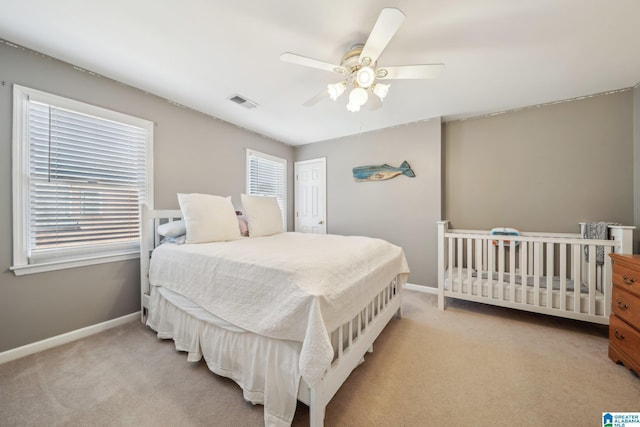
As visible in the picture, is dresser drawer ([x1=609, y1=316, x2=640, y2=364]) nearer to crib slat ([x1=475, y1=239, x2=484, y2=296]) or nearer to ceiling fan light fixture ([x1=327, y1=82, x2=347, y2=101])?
crib slat ([x1=475, y1=239, x2=484, y2=296])

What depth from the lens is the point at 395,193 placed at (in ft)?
11.3

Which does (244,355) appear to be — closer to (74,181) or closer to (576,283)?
(74,181)

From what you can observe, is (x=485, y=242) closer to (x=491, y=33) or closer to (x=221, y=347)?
(x=491, y=33)

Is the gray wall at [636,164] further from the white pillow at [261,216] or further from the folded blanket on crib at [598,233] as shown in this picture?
the white pillow at [261,216]

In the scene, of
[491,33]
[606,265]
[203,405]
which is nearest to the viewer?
[203,405]

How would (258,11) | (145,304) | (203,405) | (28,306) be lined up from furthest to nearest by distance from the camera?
(145,304) → (28,306) → (258,11) → (203,405)

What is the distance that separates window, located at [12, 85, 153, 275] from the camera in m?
1.75

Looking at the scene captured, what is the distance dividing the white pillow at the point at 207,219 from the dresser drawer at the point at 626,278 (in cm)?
316

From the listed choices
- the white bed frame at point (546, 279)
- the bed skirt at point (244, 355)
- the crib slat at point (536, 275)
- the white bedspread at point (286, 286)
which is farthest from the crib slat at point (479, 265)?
the bed skirt at point (244, 355)

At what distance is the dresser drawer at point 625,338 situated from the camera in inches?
58.0

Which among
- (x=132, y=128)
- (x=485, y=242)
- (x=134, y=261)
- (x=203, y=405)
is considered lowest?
(x=203, y=405)

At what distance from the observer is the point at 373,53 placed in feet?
4.75

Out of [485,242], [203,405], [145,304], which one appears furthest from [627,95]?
[145,304]

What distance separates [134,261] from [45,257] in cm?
60
